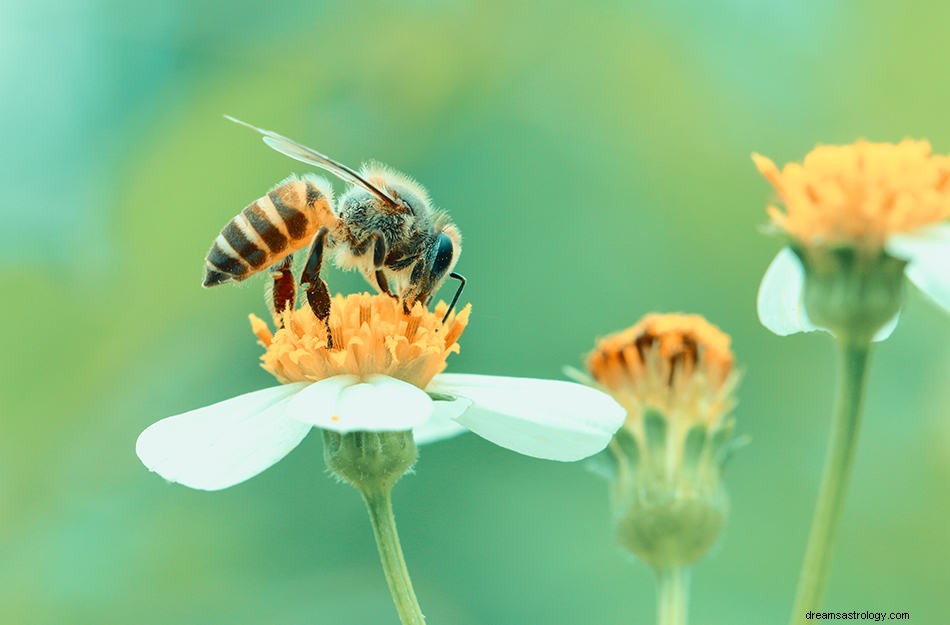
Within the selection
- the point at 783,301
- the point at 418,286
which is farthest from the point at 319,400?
the point at 783,301

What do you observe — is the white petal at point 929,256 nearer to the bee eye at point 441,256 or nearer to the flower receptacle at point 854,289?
the flower receptacle at point 854,289

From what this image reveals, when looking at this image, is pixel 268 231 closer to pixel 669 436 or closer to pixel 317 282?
pixel 317 282

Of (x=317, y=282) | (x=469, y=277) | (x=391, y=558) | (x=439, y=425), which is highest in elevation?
(x=469, y=277)

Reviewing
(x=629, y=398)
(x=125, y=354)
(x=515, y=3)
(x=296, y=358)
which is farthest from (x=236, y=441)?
(x=515, y=3)

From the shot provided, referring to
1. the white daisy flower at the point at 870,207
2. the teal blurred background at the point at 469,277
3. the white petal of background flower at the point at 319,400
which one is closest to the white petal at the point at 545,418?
the white petal of background flower at the point at 319,400

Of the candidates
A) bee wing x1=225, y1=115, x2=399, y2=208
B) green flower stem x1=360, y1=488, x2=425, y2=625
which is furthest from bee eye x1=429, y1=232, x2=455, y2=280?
green flower stem x1=360, y1=488, x2=425, y2=625

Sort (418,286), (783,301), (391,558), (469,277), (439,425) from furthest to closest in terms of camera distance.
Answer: (469,277), (418,286), (439,425), (783,301), (391,558)
